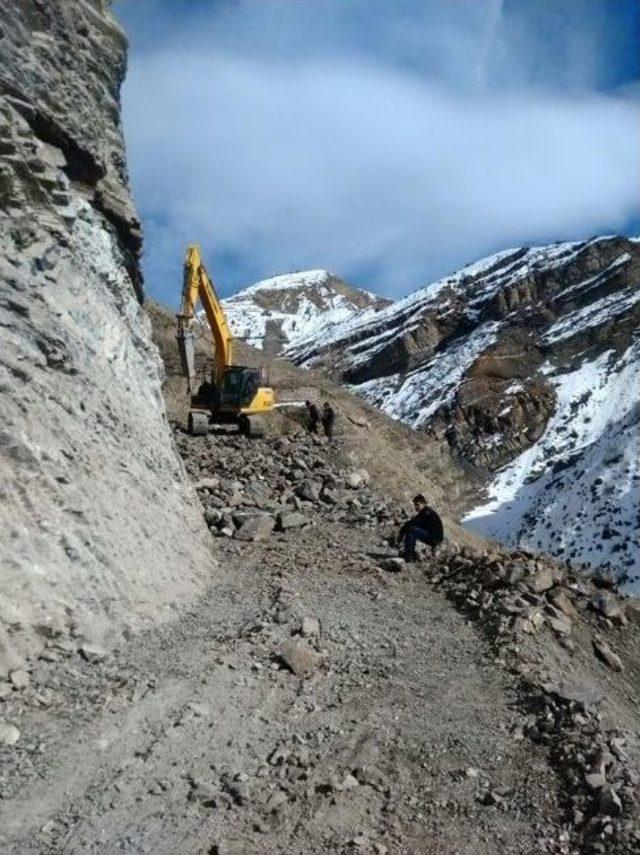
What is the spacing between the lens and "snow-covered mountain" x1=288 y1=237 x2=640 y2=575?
152 ft

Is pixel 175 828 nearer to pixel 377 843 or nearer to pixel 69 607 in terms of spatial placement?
pixel 377 843

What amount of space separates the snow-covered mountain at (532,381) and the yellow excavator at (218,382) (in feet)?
74.8

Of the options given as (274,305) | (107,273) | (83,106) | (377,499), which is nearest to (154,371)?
(107,273)

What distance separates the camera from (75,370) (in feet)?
33.8

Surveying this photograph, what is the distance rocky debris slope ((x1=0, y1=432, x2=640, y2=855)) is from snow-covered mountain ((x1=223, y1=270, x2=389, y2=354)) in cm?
12274

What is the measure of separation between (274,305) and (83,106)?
16149cm

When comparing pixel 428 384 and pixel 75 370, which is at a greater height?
pixel 428 384

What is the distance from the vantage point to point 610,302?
2963 inches

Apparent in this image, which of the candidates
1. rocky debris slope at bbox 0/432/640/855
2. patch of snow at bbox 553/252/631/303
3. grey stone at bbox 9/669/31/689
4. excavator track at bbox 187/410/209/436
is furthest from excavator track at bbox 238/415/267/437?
patch of snow at bbox 553/252/631/303

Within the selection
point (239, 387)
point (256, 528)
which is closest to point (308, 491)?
point (256, 528)

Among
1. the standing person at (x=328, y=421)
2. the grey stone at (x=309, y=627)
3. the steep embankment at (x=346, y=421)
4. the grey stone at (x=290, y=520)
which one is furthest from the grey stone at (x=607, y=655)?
the standing person at (x=328, y=421)

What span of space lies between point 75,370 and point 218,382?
488 inches

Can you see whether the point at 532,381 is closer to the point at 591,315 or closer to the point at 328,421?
the point at 591,315

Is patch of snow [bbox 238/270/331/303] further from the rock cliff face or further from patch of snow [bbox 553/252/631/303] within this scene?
the rock cliff face
